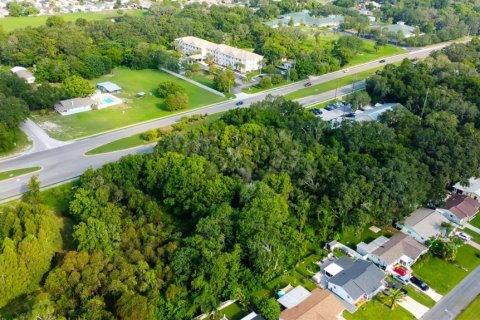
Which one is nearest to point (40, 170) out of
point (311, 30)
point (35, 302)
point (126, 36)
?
point (35, 302)

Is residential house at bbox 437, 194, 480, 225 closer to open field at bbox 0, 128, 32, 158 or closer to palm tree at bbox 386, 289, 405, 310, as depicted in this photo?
palm tree at bbox 386, 289, 405, 310

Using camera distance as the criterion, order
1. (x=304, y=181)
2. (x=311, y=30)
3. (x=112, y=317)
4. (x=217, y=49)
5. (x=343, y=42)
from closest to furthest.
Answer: (x=112, y=317) → (x=304, y=181) → (x=217, y=49) → (x=343, y=42) → (x=311, y=30)

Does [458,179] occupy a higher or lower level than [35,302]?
lower

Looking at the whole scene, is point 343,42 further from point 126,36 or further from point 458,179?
point 458,179

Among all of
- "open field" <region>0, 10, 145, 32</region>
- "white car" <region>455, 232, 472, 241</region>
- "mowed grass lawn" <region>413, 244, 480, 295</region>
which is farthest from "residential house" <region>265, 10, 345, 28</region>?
"mowed grass lawn" <region>413, 244, 480, 295</region>

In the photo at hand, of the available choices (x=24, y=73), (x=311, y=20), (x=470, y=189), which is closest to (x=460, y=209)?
(x=470, y=189)

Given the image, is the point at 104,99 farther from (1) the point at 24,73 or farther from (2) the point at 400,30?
(2) the point at 400,30

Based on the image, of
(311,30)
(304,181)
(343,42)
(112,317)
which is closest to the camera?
(112,317)
